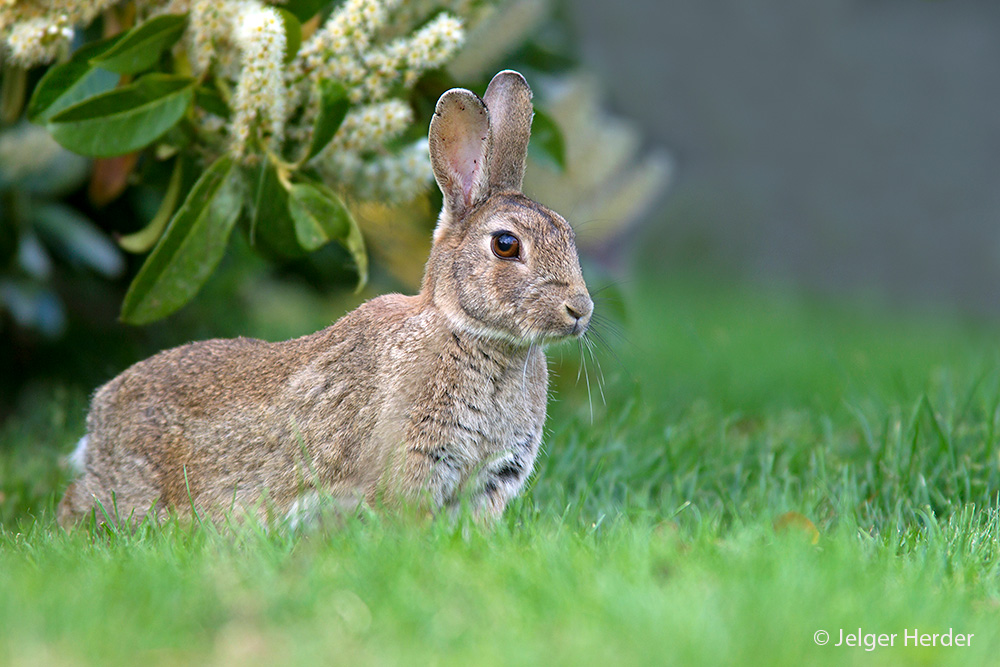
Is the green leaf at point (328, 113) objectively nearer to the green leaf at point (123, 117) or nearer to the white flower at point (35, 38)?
the green leaf at point (123, 117)

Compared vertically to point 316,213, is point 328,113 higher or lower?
higher

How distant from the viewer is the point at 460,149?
3.47 meters

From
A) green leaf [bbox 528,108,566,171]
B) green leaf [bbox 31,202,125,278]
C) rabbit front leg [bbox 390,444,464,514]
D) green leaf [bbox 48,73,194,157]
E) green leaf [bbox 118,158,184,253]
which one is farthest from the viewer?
green leaf [bbox 31,202,125,278]

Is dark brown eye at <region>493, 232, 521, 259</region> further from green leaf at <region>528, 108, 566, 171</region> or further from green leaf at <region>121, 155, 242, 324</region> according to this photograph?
green leaf at <region>528, 108, 566, 171</region>

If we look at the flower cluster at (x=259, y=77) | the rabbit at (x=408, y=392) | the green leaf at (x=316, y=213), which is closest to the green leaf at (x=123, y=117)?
the flower cluster at (x=259, y=77)

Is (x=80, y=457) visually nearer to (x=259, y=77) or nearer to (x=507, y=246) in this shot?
(x=259, y=77)

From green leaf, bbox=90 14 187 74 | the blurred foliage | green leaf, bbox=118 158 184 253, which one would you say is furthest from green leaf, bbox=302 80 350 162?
green leaf, bbox=118 158 184 253

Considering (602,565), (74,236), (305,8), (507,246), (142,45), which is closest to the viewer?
(602,565)

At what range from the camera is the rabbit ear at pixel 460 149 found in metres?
3.39

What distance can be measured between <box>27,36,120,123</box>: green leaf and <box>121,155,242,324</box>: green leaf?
51 centimetres

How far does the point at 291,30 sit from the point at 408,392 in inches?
52.4

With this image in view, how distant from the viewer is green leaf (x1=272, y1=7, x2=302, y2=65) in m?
3.53

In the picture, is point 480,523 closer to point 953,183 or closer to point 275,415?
Answer: point 275,415

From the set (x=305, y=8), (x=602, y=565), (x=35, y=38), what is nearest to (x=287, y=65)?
(x=305, y=8)
